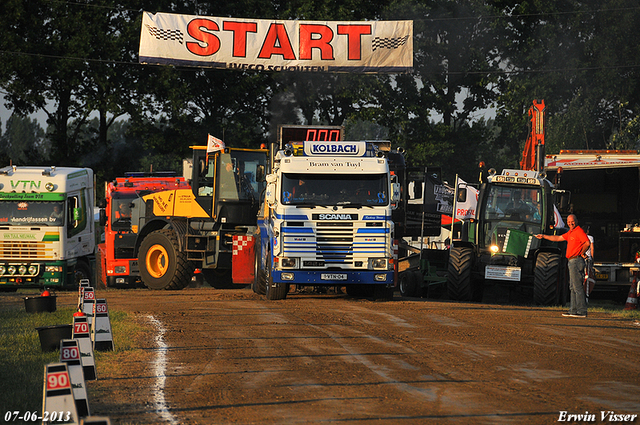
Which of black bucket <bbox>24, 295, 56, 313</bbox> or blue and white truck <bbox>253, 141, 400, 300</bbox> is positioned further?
blue and white truck <bbox>253, 141, 400, 300</bbox>

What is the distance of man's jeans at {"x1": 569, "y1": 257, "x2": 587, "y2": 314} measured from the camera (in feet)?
55.6

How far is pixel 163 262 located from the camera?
2447cm

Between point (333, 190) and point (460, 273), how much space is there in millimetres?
4313

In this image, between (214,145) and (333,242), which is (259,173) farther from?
(333,242)

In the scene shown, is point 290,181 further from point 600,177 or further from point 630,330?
point 600,177

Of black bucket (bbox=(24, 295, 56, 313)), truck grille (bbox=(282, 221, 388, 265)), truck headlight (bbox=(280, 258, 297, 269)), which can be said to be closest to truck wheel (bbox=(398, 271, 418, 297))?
truck grille (bbox=(282, 221, 388, 265))

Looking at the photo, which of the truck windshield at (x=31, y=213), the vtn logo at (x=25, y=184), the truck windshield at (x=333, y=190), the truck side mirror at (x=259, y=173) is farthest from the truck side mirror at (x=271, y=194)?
the vtn logo at (x=25, y=184)

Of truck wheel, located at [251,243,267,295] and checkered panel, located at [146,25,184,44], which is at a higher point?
checkered panel, located at [146,25,184,44]

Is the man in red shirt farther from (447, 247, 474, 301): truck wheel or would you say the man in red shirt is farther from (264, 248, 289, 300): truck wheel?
(264, 248, 289, 300): truck wheel

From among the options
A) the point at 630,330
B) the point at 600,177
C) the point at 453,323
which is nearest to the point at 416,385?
the point at 453,323

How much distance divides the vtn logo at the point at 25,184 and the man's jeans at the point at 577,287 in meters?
16.4

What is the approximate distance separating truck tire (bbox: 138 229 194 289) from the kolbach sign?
9.44 meters

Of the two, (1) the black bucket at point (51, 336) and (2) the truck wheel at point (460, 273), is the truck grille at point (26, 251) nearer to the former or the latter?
(2) the truck wheel at point (460, 273)

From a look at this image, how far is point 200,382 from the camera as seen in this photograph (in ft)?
31.2
